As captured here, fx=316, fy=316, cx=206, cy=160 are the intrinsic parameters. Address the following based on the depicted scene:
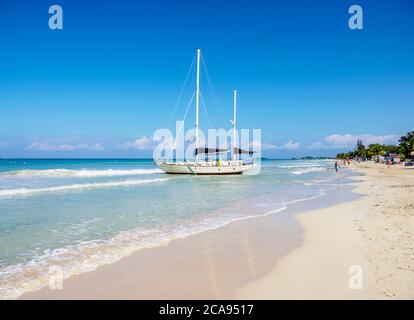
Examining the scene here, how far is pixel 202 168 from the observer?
44.0 meters

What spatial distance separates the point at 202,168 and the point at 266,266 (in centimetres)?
3742

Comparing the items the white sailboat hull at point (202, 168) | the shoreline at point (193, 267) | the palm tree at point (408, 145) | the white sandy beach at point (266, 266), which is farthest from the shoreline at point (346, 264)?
the palm tree at point (408, 145)

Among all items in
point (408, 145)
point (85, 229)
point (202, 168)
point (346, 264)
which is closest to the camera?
point (346, 264)

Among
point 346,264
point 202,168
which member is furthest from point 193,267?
point 202,168

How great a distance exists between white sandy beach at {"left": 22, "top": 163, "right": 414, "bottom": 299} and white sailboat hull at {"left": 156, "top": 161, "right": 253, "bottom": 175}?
110ft

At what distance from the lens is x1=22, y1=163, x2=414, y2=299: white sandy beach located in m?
5.30

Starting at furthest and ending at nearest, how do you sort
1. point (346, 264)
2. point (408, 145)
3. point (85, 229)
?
point (408, 145) < point (85, 229) < point (346, 264)

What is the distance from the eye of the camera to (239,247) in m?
8.20

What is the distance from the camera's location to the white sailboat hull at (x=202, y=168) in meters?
44.2

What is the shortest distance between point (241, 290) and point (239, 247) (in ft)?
9.19

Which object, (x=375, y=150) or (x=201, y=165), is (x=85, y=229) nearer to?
(x=201, y=165)

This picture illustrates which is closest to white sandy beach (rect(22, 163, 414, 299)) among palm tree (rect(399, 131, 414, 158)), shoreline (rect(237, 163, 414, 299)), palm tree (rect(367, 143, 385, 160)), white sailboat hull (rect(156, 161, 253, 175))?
shoreline (rect(237, 163, 414, 299))
